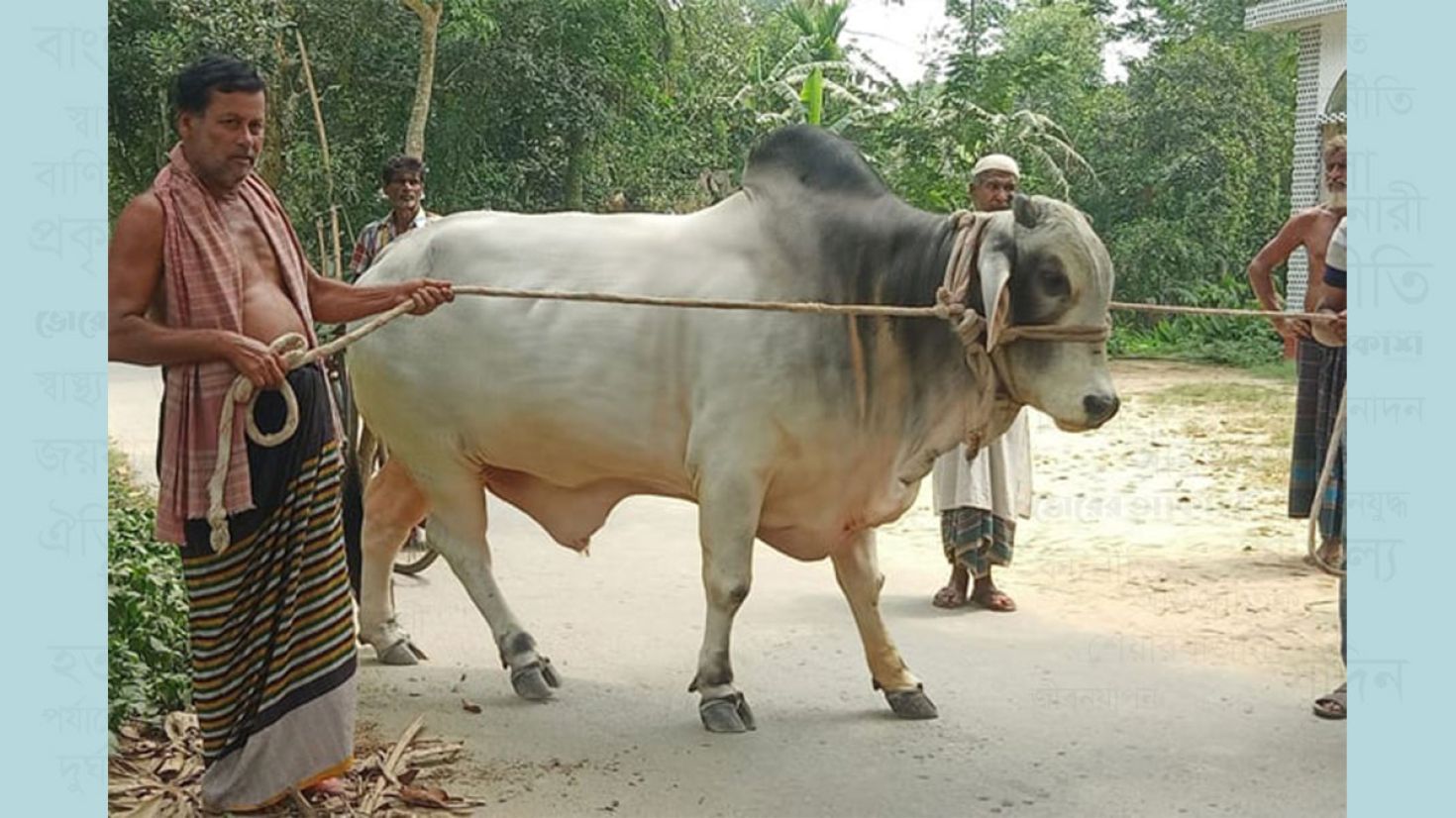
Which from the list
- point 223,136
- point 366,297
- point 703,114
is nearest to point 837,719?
point 366,297

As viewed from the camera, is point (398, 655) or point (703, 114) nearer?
point (398, 655)

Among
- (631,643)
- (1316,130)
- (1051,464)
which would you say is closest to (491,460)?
(631,643)

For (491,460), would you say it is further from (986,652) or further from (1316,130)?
(1316,130)

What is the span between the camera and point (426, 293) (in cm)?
411

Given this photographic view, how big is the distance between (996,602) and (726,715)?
200cm

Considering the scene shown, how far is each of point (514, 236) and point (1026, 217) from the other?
1796 mm

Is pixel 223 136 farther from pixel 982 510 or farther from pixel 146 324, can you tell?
pixel 982 510

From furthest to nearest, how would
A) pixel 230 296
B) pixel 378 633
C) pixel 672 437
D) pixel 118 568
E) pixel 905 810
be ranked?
1. pixel 378 633
2. pixel 118 568
3. pixel 672 437
4. pixel 905 810
5. pixel 230 296

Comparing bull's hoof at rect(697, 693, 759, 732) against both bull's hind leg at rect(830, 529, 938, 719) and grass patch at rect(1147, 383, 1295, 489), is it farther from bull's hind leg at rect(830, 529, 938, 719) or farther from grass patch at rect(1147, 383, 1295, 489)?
grass patch at rect(1147, 383, 1295, 489)

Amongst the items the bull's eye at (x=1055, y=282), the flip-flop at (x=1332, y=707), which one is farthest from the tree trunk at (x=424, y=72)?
the flip-flop at (x=1332, y=707)

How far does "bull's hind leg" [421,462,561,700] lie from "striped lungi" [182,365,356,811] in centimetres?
131

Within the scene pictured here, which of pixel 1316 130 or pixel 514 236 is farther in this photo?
pixel 1316 130

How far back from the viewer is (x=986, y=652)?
573cm

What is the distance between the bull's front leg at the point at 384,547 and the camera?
5.50 m
